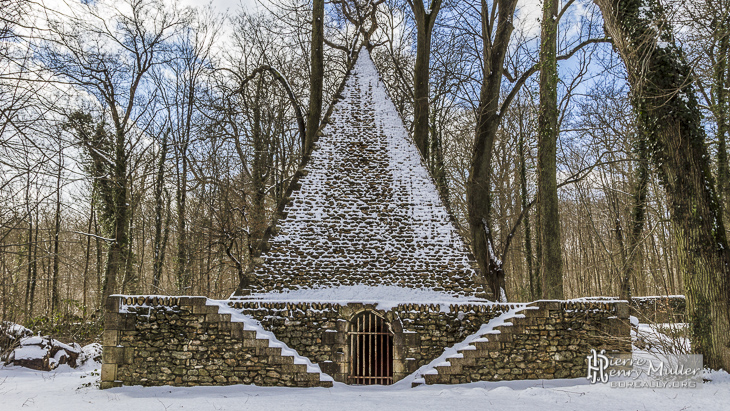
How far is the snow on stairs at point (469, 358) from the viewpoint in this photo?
8781 mm

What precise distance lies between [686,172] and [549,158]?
568 cm

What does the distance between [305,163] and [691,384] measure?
10.1m

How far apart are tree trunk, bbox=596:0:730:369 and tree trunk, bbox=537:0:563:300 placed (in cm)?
485

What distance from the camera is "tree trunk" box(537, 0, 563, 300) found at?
1202 centimetres

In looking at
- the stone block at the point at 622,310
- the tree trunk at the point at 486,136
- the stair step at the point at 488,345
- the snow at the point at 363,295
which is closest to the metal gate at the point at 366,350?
the snow at the point at 363,295

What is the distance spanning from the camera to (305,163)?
1360cm

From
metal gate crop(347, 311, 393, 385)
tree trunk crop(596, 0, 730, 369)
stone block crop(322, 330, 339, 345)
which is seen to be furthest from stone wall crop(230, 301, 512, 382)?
tree trunk crop(596, 0, 730, 369)

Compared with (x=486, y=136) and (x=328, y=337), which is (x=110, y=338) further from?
(x=486, y=136)

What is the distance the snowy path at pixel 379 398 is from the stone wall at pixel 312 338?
0.30 m

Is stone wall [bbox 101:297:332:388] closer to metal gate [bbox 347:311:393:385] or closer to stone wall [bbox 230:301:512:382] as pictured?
stone wall [bbox 230:301:512:382]

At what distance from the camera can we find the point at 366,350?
32.6 ft

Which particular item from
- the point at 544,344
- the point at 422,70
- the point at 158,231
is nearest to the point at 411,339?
the point at 544,344

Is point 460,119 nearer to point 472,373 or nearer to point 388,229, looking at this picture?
point 388,229

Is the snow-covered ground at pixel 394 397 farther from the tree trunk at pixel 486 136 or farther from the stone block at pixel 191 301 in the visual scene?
the tree trunk at pixel 486 136
